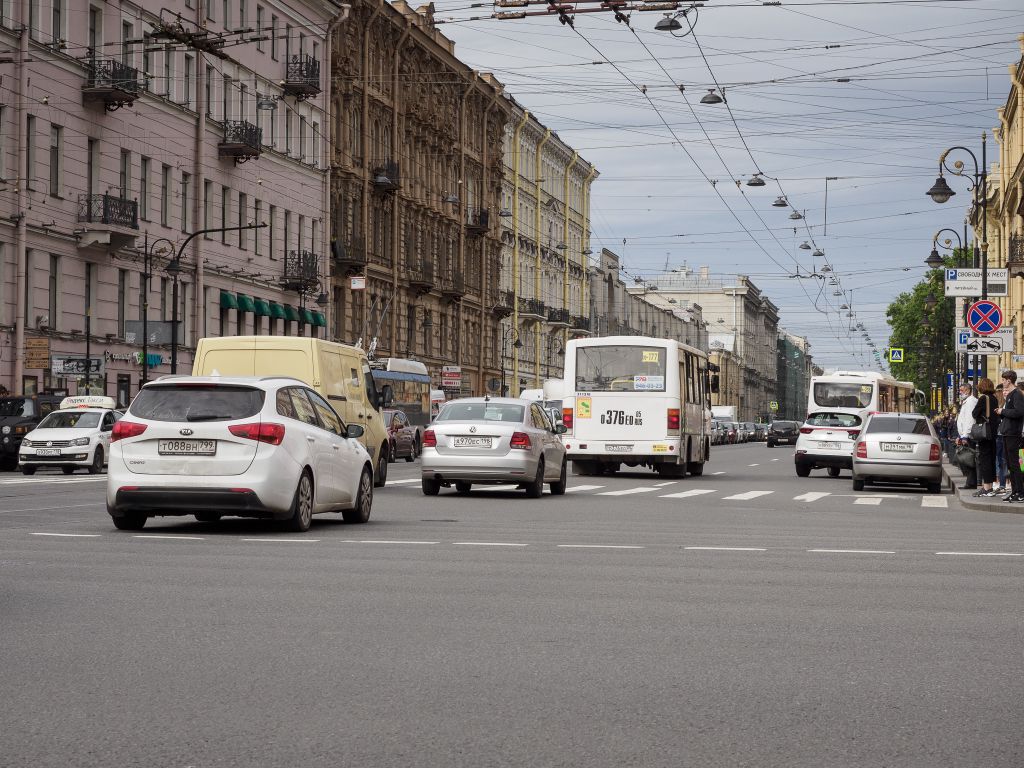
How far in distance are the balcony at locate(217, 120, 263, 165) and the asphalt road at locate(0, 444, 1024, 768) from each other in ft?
139

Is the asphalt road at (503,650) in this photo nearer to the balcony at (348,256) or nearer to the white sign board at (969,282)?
the white sign board at (969,282)

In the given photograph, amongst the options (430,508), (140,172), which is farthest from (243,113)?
(430,508)

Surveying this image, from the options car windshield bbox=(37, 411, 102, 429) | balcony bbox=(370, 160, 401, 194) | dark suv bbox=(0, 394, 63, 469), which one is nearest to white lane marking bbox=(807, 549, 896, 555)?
car windshield bbox=(37, 411, 102, 429)

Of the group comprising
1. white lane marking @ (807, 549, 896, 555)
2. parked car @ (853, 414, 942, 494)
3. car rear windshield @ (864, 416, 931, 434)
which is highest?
car rear windshield @ (864, 416, 931, 434)

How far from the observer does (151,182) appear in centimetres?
5375

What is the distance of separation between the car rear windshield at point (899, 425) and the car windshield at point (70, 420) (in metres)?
17.0

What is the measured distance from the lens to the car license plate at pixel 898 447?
109 feet

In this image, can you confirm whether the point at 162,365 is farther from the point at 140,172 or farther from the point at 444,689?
the point at 444,689

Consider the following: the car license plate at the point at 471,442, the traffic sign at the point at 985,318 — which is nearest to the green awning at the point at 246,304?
the traffic sign at the point at 985,318

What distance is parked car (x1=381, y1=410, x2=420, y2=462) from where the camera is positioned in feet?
161

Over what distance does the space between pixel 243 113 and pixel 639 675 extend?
5473cm

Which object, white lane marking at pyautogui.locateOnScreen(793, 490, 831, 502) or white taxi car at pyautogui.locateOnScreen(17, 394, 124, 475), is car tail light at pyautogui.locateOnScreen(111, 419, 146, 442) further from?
white taxi car at pyautogui.locateOnScreen(17, 394, 124, 475)

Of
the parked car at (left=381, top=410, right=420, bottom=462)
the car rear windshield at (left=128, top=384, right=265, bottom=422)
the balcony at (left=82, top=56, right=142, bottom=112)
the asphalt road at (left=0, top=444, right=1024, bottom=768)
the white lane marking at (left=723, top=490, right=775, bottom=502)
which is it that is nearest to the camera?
the asphalt road at (left=0, top=444, right=1024, bottom=768)

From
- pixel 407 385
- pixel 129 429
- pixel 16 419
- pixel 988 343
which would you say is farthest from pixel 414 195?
pixel 129 429
